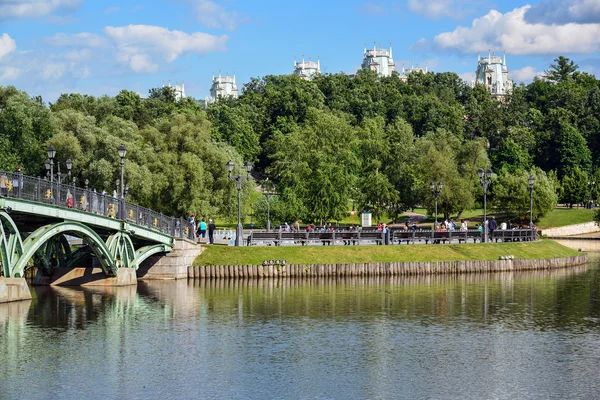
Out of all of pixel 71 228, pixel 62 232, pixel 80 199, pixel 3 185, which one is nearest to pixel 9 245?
pixel 3 185

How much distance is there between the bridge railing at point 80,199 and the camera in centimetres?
3950

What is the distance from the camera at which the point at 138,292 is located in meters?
48.3

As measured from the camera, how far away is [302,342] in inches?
1339

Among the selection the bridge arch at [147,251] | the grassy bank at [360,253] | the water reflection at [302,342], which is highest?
the bridge arch at [147,251]

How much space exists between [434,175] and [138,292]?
61758mm

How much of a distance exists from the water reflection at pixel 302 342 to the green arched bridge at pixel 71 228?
2.13 metres

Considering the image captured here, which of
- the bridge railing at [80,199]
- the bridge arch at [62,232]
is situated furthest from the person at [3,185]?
the bridge arch at [62,232]

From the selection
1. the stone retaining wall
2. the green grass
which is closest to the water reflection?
the stone retaining wall

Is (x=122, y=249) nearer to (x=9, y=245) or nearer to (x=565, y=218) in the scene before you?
(x=9, y=245)

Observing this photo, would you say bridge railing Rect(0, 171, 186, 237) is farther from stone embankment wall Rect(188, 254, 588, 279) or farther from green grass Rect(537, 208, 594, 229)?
green grass Rect(537, 208, 594, 229)

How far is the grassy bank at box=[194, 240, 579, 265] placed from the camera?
57.1m

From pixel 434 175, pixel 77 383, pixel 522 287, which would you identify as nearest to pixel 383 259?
pixel 522 287

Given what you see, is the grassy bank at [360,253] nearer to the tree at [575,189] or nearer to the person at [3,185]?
Result: the person at [3,185]

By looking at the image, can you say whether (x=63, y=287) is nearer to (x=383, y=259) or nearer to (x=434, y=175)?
(x=383, y=259)
